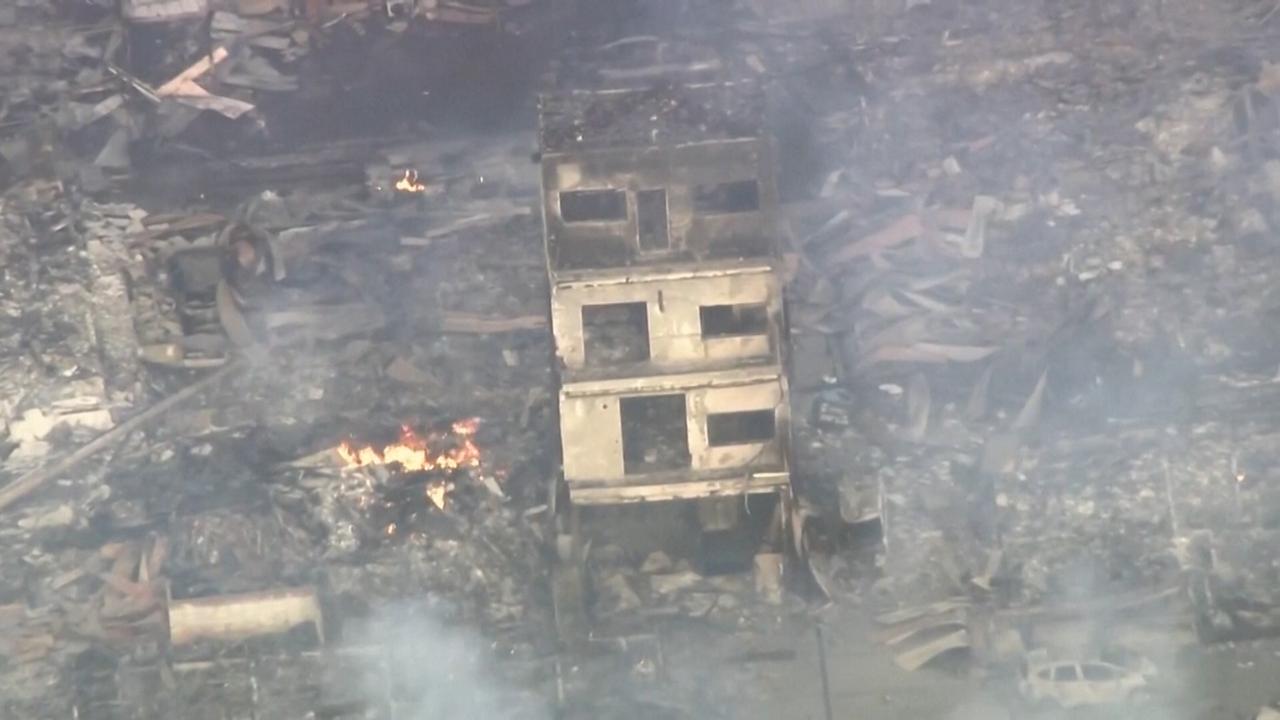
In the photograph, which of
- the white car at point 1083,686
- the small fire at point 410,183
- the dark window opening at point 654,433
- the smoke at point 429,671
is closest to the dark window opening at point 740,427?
the dark window opening at point 654,433

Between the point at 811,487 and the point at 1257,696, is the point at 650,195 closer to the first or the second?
the point at 811,487

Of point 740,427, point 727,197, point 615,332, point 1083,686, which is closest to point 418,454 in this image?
point 615,332

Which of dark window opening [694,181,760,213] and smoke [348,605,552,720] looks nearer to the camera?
smoke [348,605,552,720]

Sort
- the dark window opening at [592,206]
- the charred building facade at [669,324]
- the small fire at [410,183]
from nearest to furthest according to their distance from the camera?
1. the charred building facade at [669,324]
2. the dark window opening at [592,206]
3. the small fire at [410,183]

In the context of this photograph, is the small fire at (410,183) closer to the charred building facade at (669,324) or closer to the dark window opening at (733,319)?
the charred building facade at (669,324)

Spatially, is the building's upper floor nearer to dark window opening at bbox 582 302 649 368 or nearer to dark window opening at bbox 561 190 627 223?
dark window opening at bbox 561 190 627 223

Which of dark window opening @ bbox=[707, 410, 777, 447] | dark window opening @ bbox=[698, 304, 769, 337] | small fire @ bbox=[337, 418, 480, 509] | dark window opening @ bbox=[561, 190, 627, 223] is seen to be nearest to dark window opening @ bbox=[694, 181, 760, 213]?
dark window opening @ bbox=[561, 190, 627, 223]

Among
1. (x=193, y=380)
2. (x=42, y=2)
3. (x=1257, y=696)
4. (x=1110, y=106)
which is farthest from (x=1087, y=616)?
(x=42, y=2)
